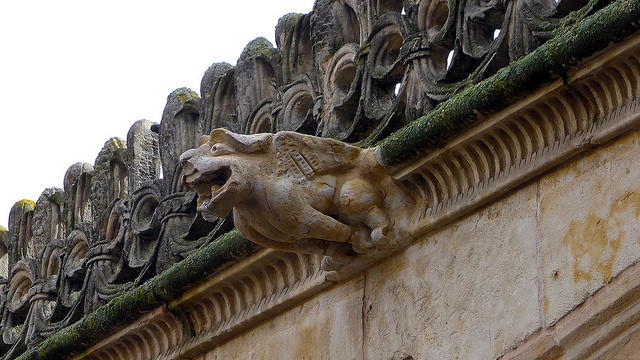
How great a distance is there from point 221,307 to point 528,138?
204 cm

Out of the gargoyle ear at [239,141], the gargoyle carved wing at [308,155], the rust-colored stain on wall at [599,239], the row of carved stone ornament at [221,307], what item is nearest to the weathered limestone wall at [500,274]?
the rust-colored stain on wall at [599,239]

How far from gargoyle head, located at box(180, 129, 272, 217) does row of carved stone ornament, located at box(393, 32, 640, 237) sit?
66cm

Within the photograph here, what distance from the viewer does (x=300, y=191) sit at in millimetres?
Answer: 6230

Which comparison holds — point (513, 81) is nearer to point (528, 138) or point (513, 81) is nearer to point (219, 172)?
point (528, 138)

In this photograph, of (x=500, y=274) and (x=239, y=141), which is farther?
(x=239, y=141)

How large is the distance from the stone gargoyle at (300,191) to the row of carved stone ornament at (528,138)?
0.14 metres

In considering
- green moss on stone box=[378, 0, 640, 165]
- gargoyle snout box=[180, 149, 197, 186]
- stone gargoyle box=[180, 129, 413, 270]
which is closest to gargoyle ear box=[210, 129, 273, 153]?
stone gargoyle box=[180, 129, 413, 270]

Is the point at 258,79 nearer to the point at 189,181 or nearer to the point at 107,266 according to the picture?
the point at 107,266

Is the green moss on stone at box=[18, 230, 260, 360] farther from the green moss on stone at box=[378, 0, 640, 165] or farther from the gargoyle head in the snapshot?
the green moss on stone at box=[378, 0, 640, 165]

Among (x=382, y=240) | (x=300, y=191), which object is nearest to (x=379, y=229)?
(x=382, y=240)

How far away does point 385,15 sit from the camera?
6898 millimetres

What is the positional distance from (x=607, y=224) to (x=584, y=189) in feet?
0.60

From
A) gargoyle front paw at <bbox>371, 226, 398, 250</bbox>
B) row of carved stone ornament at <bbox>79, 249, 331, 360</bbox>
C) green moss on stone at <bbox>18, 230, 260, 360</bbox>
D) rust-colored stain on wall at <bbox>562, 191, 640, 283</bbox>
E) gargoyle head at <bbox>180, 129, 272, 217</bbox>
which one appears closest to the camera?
rust-colored stain on wall at <bbox>562, 191, 640, 283</bbox>

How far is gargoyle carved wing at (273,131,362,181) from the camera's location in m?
6.28
